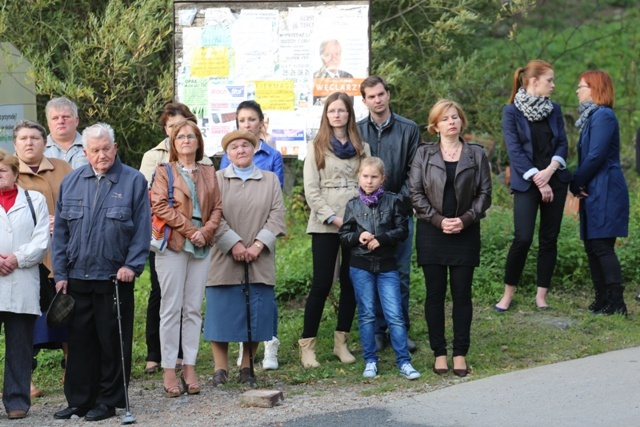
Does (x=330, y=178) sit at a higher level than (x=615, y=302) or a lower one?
higher

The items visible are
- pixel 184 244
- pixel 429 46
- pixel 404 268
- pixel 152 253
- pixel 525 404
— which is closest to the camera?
pixel 525 404

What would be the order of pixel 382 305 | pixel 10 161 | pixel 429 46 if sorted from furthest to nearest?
pixel 429 46, pixel 382 305, pixel 10 161

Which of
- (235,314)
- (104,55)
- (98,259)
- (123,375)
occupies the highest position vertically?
(104,55)

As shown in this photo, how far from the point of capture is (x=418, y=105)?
13.1 meters

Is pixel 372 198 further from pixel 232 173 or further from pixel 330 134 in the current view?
pixel 232 173

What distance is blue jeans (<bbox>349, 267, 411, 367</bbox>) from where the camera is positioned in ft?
26.7

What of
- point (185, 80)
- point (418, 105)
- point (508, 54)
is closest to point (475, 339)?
point (185, 80)

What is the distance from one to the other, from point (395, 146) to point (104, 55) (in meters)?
3.68

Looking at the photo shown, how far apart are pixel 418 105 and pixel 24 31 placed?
180 inches

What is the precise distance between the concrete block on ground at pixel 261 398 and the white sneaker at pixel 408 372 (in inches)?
40.7

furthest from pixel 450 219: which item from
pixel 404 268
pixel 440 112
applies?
pixel 404 268

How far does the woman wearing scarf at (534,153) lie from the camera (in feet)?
31.5

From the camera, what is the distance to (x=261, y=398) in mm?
7375

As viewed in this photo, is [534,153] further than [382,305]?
Yes
